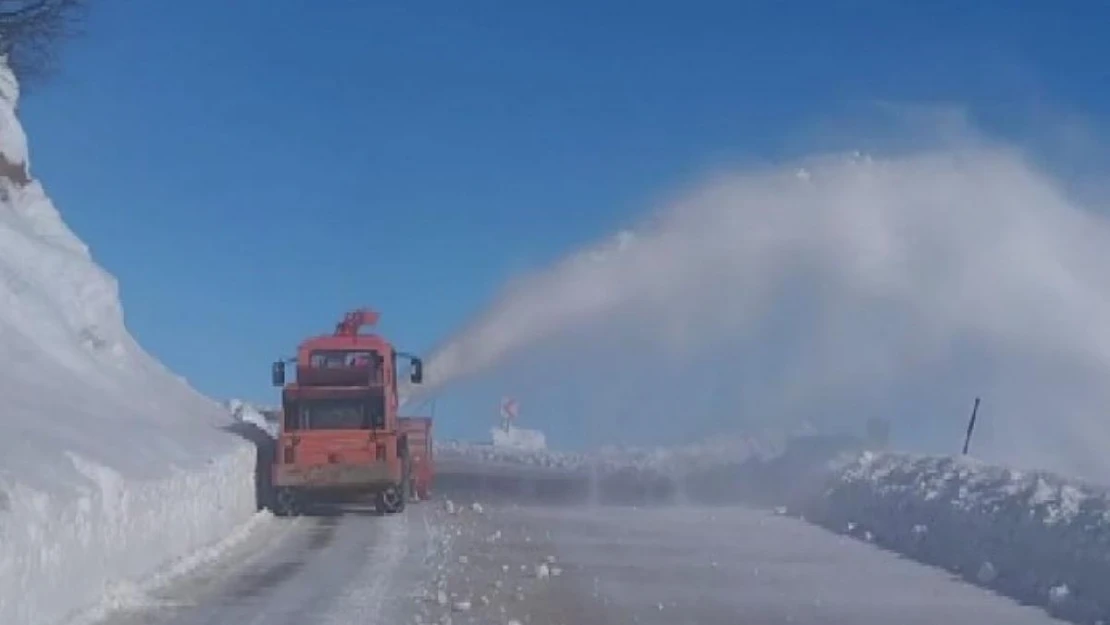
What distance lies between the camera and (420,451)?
34.9m

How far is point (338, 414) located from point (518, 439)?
133ft

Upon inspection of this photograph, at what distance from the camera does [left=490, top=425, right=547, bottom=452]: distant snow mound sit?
69.5 m

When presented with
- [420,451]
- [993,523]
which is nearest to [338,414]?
[420,451]

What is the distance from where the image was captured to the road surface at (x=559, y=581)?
16.0m

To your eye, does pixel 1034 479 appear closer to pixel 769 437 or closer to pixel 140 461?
pixel 140 461

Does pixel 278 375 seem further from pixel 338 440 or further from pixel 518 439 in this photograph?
pixel 518 439

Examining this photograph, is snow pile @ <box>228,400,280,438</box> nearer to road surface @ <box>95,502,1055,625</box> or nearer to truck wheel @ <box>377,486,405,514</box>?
truck wheel @ <box>377,486,405,514</box>

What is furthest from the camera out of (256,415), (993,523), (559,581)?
(256,415)

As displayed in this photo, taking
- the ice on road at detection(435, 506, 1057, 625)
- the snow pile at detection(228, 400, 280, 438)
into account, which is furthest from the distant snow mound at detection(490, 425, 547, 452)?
the ice on road at detection(435, 506, 1057, 625)

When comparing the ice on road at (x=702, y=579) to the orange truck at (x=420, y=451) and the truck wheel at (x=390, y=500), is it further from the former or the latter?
the orange truck at (x=420, y=451)

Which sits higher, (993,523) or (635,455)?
(635,455)

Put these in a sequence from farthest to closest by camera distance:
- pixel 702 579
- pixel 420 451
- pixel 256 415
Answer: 1. pixel 256 415
2. pixel 420 451
3. pixel 702 579

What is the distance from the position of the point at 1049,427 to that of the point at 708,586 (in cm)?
2745

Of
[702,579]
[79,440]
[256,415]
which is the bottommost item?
[702,579]
